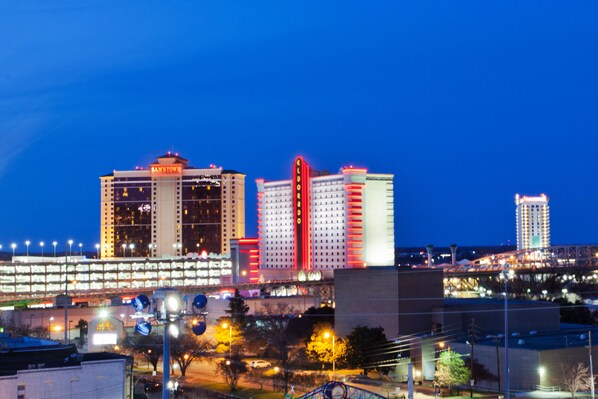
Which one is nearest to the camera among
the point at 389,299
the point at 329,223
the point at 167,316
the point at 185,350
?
the point at 167,316

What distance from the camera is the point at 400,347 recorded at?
2205 inches

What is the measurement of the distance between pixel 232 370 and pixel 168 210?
128 meters

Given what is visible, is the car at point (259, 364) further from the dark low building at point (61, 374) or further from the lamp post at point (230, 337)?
the dark low building at point (61, 374)

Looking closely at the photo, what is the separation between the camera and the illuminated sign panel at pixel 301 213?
14225cm

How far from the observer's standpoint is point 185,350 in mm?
56031

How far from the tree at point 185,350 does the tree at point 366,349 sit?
10829 millimetres

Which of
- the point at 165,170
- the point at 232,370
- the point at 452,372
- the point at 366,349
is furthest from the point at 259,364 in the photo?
the point at 165,170

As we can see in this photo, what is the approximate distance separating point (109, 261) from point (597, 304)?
8600cm

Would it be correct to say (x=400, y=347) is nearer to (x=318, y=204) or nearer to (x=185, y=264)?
(x=318, y=204)

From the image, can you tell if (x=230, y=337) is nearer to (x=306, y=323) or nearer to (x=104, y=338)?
(x=306, y=323)

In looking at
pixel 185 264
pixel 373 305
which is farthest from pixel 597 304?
pixel 185 264

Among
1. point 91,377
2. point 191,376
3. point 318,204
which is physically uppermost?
point 318,204

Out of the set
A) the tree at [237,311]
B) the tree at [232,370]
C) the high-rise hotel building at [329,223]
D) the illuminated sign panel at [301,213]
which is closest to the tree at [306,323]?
the tree at [237,311]

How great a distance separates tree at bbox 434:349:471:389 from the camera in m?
46.5
